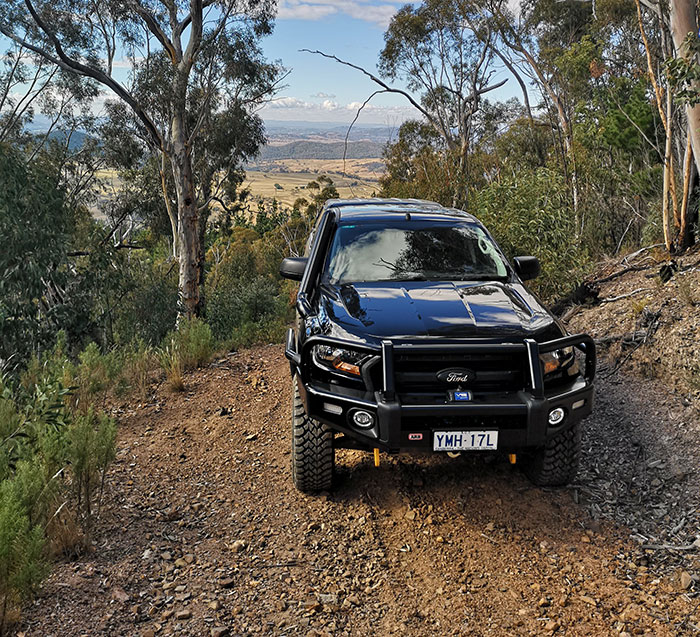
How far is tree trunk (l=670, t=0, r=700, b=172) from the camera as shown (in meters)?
7.32

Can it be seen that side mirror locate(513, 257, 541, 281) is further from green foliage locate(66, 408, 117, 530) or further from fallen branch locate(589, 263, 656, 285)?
fallen branch locate(589, 263, 656, 285)

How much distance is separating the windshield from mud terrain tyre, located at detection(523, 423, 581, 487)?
1371mm

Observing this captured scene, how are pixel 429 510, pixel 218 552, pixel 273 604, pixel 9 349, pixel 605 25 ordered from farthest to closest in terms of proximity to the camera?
pixel 605 25 → pixel 9 349 → pixel 429 510 → pixel 218 552 → pixel 273 604

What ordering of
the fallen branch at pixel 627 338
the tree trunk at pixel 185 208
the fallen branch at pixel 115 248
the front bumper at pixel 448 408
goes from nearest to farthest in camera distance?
1. the front bumper at pixel 448 408
2. the fallen branch at pixel 627 338
3. the fallen branch at pixel 115 248
4. the tree trunk at pixel 185 208

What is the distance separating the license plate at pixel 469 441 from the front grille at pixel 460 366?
25 cm

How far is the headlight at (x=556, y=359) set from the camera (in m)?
3.82

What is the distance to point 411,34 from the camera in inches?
970

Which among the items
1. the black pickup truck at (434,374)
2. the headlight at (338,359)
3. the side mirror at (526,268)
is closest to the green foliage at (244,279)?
the side mirror at (526,268)

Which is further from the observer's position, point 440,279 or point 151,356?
point 151,356

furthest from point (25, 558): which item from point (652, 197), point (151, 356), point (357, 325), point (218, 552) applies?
point (652, 197)

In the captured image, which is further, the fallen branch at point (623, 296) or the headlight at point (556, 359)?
the fallen branch at point (623, 296)

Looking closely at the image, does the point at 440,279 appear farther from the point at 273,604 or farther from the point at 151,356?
the point at 151,356

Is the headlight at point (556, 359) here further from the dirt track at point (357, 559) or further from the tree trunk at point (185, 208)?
the tree trunk at point (185, 208)

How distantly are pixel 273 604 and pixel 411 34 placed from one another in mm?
24887
